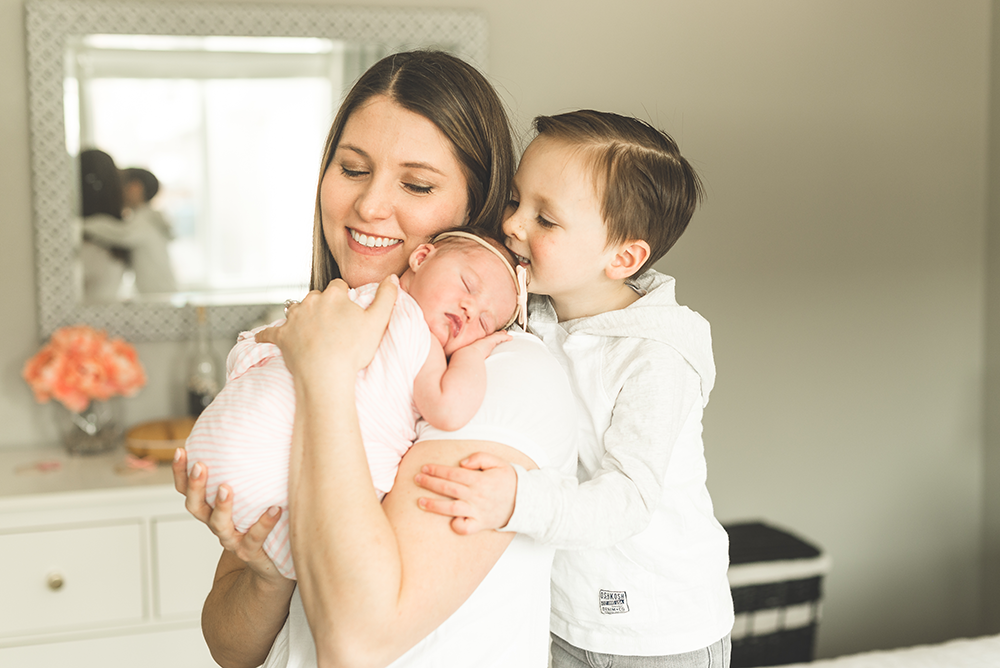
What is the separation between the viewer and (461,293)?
109cm

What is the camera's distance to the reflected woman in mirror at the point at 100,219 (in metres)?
2.66

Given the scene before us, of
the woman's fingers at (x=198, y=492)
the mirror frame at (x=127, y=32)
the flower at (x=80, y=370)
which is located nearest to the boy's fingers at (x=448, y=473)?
the woman's fingers at (x=198, y=492)

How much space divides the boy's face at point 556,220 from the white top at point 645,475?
0.33ft

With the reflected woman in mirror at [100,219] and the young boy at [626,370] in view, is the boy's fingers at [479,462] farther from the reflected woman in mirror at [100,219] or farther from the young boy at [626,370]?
the reflected woman in mirror at [100,219]

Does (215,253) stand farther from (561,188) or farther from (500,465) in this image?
(500,465)

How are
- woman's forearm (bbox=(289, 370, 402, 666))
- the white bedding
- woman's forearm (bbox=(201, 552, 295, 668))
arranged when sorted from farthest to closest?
1. the white bedding
2. woman's forearm (bbox=(201, 552, 295, 668))
3. woman's forearm (bbox=(289, 370, 402, 666))

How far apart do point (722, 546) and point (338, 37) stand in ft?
7.08

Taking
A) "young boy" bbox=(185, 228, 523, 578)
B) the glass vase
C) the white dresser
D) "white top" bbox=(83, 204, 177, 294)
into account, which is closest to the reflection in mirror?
"white top" bbox=(83, 204, 177, 294)

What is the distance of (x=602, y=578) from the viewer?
1296 mm

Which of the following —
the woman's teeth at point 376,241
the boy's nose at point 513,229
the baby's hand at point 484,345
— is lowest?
the baby's hand at point 484,345

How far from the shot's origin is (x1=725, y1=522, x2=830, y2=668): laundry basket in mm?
2674

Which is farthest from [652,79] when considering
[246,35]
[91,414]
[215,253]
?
[91,414]

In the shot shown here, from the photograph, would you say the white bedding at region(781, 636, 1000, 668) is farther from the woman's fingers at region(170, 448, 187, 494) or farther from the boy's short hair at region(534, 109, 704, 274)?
the woman's fingers at region(170, 448, 187, 494)

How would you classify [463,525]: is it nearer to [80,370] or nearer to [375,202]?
[375,202]
